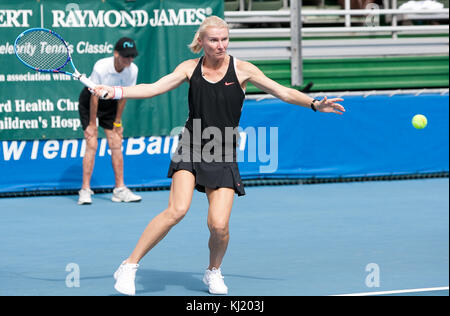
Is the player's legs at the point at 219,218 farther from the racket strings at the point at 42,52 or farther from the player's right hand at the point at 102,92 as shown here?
the racket strings at the point at 42,52

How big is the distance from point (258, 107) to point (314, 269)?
463cm

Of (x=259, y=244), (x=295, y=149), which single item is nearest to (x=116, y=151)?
(x=295, y=149)

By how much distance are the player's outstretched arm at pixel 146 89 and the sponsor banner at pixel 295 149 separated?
4.81m

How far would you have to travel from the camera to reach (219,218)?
5062 millimetres

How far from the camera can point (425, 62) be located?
12711 mm

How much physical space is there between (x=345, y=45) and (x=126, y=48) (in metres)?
4.78

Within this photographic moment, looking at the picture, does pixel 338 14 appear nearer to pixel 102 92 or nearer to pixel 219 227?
pixel 219 227

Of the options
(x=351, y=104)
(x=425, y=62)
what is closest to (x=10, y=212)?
(x=351, y=104)

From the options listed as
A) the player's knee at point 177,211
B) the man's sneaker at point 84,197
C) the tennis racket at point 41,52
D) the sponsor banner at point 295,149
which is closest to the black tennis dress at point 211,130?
the player's knee at point 177,211

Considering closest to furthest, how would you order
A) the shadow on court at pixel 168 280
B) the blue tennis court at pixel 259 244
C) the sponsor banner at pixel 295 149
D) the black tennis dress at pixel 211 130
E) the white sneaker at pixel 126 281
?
the white sneaker at pixel 126 281
the black tennis dress at pixel 211 130
the shadow on court at pixel 168 280
the blue tennis court at pixel 259 244
the sponsor banner at pixel 295 149

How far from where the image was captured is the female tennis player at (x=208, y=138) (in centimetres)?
505

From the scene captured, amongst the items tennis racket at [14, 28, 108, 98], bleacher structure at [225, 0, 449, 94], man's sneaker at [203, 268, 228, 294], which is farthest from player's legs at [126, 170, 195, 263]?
bleacher structure at [225, 0, 449, 94]

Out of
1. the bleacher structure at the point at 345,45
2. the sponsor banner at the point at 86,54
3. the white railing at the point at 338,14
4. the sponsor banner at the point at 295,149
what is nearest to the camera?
the sponsor banner at the point at 86,54

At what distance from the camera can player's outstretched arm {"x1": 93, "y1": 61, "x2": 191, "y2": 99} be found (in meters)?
4.91
